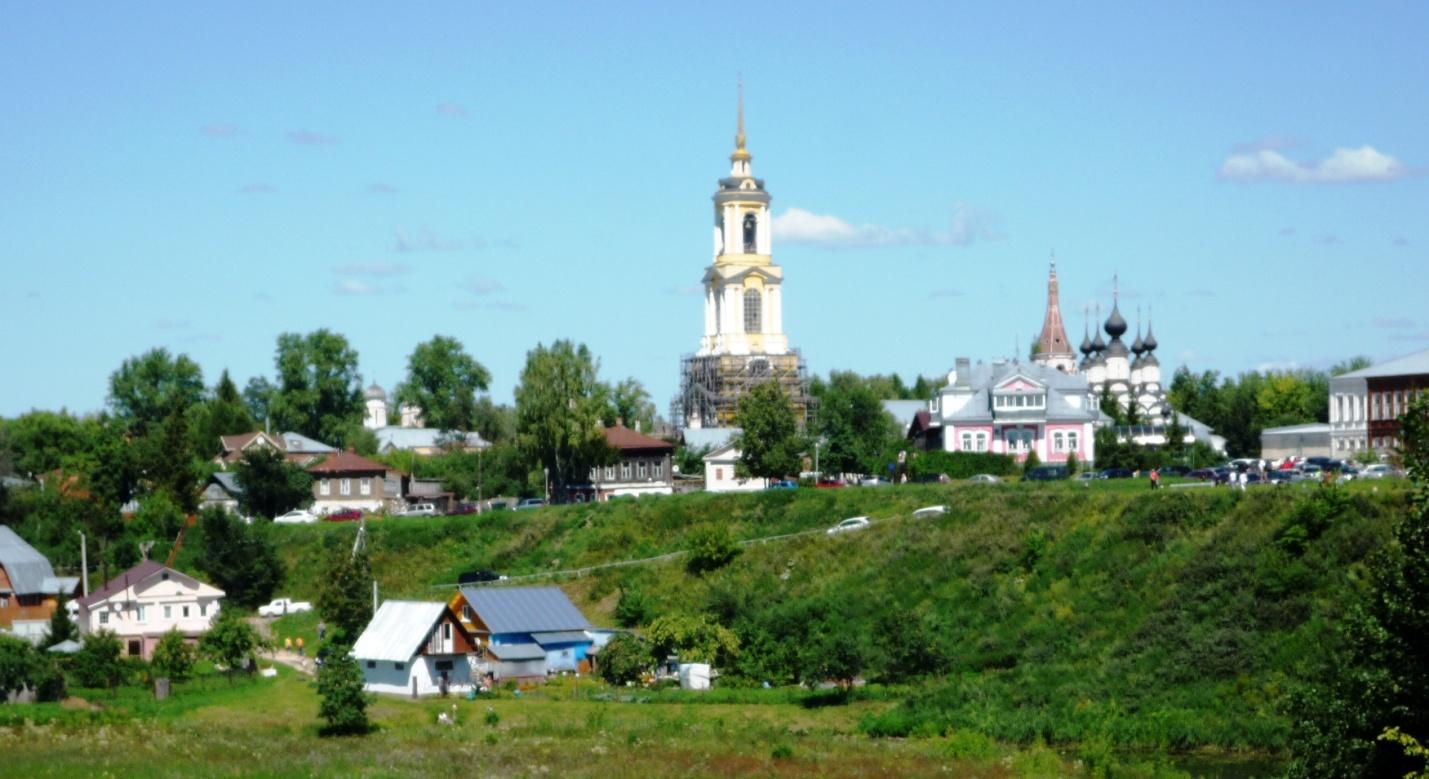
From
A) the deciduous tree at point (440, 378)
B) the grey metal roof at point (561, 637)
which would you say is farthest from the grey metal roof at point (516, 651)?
the deciduous tree at point (440, 378)

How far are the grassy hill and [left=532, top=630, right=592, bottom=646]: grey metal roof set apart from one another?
4.02 metres

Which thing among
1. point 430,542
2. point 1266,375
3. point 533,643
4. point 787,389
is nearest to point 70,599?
point 430,542

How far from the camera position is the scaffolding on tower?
11488cm

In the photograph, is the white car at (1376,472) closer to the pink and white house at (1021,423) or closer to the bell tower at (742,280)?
the pink and white house at (1021,423)

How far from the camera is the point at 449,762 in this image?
39.5 m

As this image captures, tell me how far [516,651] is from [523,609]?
6.75ft

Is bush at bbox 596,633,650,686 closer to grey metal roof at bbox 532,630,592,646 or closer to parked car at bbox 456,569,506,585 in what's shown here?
grey metal roof at bbox 532,630,592,646

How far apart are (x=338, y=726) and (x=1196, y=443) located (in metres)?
67.8

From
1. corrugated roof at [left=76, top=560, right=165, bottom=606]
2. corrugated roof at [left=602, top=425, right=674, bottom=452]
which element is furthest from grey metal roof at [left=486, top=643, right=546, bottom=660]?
corrugated roof at [left=602, top=425, right=674, bottom=452]

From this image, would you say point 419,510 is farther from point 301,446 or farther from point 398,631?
point 398,631

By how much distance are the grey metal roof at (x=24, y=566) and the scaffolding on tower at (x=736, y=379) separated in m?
48.2

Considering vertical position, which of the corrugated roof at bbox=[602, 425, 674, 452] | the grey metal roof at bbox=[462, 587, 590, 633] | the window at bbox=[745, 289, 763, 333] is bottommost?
the grey metal roof at bbox=[462, 587, 590, 633]

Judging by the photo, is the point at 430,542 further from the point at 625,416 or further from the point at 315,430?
the point at 315,430

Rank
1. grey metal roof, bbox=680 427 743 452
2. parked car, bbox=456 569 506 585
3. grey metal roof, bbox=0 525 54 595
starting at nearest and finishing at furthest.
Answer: parked car, bbox=456 569 506 585 → grey metal roof, bbox=0 525 54 595 → grey metal roof, bbox=680 427 743 452
